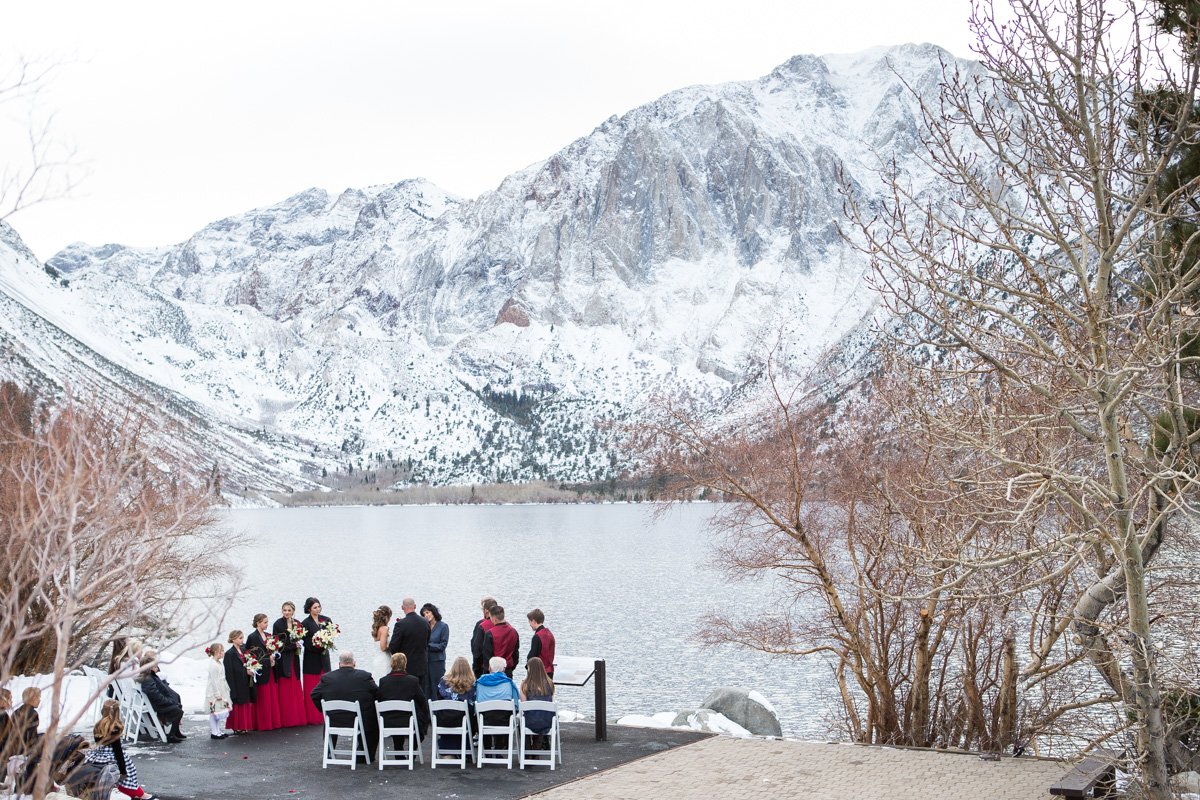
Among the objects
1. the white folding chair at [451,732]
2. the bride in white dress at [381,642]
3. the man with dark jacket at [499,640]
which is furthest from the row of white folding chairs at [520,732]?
the bride in white dress at [381,642]

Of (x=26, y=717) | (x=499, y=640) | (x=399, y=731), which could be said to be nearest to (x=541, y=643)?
(x=499, y=640)

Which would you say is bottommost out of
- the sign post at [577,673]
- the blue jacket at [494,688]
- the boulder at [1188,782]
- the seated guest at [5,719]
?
the boulder at [1188,782]

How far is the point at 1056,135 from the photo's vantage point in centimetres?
852

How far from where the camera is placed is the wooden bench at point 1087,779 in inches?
400

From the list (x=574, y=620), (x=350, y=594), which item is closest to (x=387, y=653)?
(x=574, y=620)

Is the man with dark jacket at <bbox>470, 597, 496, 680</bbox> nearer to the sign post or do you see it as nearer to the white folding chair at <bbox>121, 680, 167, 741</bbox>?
the sign post

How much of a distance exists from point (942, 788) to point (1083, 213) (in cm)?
656

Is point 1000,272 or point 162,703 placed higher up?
point 1000,272

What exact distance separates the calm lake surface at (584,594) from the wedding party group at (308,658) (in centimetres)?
339

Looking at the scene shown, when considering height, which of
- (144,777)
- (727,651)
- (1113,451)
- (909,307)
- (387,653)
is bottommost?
(727,651)

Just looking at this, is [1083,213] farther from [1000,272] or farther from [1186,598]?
[1186,598]

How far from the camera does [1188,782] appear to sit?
11672mm

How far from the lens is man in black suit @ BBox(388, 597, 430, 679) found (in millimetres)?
14789

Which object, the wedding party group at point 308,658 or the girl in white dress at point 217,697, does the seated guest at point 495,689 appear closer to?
the wedding party group at point 308,658
